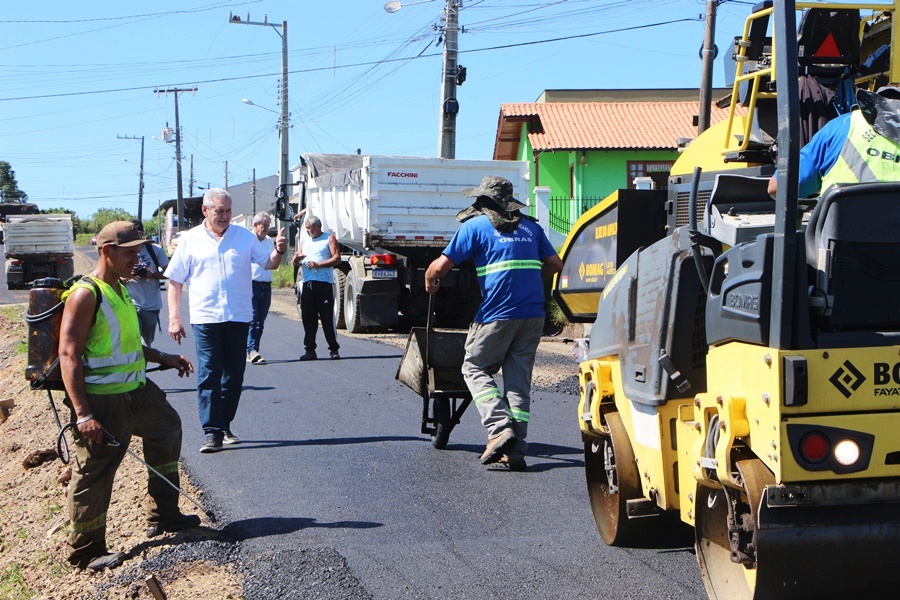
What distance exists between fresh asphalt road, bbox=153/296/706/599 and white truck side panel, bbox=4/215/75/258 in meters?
28.5

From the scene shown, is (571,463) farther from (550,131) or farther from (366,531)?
(550,131)

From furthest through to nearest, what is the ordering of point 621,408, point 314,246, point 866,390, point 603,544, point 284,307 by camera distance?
point 284,307 → point 314,246 → point 603,544 → point 621,408 → point 866,390

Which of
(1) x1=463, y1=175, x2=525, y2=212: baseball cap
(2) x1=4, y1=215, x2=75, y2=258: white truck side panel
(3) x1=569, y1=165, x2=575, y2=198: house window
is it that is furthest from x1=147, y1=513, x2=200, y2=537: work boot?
(2) x1=4, y1=215, x2=75, y2=258: white truck side panel

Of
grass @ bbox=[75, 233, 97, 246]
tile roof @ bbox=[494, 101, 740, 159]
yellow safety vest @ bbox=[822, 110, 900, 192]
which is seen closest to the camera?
yellow safety vest @ bbox=[822, 110, 900, 192]

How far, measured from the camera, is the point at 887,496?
3166 mm

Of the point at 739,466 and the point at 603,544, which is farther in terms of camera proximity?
the point at 603,544

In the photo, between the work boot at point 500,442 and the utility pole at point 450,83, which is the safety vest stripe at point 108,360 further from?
the utility pole at point 450,83

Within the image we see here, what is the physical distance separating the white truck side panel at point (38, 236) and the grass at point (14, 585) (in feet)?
104

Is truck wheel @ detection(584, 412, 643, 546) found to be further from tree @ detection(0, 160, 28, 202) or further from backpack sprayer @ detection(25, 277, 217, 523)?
tree @ detection(0, 160, 28, 202)

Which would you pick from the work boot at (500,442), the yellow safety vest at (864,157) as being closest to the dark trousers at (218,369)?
the work boot at (500,442)

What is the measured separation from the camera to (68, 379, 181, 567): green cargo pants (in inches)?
199

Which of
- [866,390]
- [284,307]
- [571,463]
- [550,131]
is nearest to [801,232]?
[866,390]

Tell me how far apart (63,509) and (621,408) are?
383 centimetres

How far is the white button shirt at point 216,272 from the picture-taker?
23.9 feet
